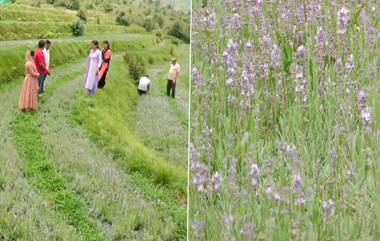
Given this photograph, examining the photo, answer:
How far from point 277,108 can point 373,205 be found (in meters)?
0.56

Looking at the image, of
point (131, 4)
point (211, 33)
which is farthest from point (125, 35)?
point (211, 33)

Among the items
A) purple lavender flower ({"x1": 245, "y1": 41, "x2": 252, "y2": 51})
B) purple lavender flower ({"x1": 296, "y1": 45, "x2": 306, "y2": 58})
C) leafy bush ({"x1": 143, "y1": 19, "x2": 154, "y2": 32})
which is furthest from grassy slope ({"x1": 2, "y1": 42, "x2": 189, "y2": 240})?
purple lavender flower ({"x1": 296, "y1": 45, "x2": 306, "y2": 58})

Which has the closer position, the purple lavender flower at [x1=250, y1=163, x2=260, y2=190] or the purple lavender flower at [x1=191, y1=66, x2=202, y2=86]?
the purple lavender flower at [x1=250, y1=163, x2=260, y2=190]

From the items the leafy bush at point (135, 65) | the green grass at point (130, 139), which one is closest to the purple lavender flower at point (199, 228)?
the green grass at point (130, 139)

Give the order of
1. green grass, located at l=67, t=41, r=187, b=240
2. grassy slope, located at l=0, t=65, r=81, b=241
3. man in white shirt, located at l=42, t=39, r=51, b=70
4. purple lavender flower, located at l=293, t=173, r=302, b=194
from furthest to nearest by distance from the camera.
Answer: man in white shirt, located at l=42, t=39, r=51, b=70, green grass, located at l=67, t=41, r=187, b=240, grassy slope, located at l=0, t=65, r=81, b=241, purple lavender flower, located at l=293, t=173, r=302, b=194

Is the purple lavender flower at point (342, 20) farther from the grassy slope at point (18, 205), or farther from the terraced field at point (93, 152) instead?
the grassy slope at point (18, 205)

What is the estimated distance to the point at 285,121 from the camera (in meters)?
2.36

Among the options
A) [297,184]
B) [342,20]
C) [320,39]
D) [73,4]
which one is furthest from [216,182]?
[73,4]

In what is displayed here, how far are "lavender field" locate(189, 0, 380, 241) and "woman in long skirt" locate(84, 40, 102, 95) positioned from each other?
433 millimetres

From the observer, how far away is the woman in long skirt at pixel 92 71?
254 centimetres

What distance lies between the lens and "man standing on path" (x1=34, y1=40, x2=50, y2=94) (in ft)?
8.24

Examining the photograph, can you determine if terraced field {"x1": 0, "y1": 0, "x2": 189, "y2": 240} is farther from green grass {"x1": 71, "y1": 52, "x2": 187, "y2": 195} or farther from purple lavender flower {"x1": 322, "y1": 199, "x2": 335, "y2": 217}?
purple lavender flower {"x1": 322, "y1": 199, "x2": 335, "y2": 217}

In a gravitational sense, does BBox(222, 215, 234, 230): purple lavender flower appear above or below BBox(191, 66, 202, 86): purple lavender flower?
below

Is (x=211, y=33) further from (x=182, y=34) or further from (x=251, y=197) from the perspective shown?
(x=251, y=197)
